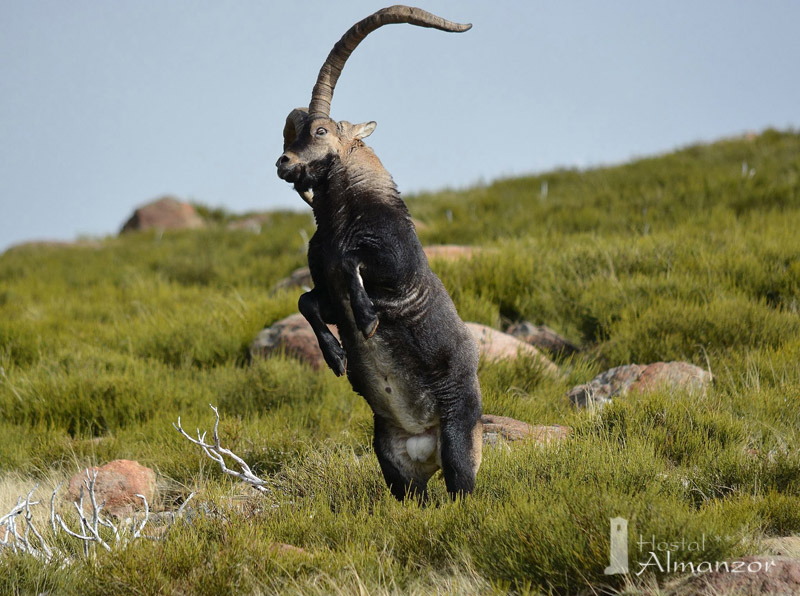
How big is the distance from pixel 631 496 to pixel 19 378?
17.3ft

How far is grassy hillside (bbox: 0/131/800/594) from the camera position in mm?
3506

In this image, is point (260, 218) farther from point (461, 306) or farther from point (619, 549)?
point (619, 549)

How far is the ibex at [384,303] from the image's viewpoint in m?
3.74

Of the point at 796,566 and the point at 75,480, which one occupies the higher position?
the point at 796,566

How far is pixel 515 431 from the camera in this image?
5.10m

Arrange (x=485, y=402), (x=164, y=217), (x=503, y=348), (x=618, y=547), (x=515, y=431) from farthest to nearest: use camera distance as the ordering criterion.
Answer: (x=164, y=217) < (x=503, y=348) < (x=485, y=402) < (x=515, y=431) < (x=618, y=547)

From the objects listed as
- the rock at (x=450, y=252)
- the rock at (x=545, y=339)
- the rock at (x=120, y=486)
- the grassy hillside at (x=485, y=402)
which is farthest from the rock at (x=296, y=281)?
the rock at (x=120, y=486)

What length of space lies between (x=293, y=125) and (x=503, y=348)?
3.24m

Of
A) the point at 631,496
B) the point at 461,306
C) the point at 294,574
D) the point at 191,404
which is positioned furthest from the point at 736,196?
the point at 294,574

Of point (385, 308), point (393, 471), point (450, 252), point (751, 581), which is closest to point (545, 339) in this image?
point (450, 252)

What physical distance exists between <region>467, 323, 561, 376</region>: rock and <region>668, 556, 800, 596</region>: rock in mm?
3427

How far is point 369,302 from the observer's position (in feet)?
11.8

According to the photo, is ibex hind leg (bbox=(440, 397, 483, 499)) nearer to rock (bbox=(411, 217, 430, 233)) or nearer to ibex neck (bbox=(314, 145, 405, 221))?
ibex neck (bbox=(314, 145, 405, 221))

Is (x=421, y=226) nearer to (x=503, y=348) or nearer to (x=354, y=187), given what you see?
(x=503, y=348)
